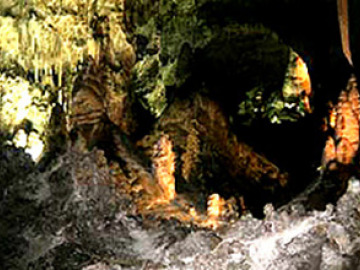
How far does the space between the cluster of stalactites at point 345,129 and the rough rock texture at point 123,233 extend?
910 millimetres

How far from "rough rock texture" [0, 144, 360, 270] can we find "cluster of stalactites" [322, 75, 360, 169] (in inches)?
35.8

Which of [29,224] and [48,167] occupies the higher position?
[48,167]

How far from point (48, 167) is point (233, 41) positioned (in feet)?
10.4

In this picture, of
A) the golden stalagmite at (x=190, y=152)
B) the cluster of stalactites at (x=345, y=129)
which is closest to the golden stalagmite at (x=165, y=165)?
the golden stalagmite at (x=190, y=152)

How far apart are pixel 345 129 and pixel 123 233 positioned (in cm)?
277

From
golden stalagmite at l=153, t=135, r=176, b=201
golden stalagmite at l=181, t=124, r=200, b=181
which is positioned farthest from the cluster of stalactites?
golden stalagmite at l=153, t=135, r=176, b=201

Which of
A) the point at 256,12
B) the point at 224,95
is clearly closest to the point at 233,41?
the point at 256,12

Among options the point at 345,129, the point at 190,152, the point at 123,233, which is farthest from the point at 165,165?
the point at 345,129

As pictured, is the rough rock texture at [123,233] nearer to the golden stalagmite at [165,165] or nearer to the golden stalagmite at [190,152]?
the golden stalagmite at [165,165]

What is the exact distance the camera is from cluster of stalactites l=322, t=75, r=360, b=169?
536cm

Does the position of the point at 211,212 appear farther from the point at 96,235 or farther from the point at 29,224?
the point at 29,224

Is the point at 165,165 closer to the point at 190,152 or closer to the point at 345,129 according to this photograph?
the point at 190,152

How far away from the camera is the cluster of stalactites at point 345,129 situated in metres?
5.36

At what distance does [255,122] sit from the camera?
673cm
